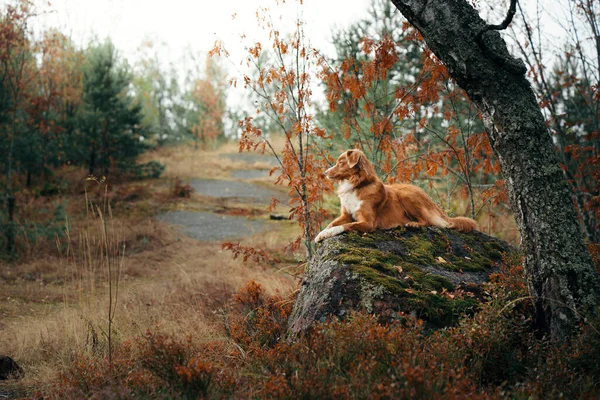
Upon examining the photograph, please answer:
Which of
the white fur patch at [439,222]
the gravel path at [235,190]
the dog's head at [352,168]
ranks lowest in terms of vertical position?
the gravel path at [235,190]

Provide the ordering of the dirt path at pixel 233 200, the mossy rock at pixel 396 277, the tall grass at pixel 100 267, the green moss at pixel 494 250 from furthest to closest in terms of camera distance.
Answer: the dirt path at pixel 233 200 < the green moss at pixel 494 250 < the tall grass at pixel 100 267 < the mossy rock at pixel 396 277

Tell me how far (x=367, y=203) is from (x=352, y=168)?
42 cm

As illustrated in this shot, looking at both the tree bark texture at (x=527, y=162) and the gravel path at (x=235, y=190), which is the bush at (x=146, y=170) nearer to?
the gravel path at (x=235, y=190)

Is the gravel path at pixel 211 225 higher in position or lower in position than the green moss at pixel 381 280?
lower

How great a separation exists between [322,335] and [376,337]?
0.40 m

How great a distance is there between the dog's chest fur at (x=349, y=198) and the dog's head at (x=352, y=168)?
0.09m

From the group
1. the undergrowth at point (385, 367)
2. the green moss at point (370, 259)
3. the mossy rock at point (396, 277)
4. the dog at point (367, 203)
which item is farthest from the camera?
the dog at point (367, 203)

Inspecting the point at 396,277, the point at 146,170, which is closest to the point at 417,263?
the point at 396,277

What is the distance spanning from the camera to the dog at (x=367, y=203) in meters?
5.21

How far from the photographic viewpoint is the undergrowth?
9.66 ft

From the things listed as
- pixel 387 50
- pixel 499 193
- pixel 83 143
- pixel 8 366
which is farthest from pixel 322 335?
pixel 83 143

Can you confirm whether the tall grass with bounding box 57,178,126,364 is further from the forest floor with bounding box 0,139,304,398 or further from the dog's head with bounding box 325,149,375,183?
the dog's head with bounding box 325,149,375,183

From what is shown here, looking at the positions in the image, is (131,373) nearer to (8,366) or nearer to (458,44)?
(8,366)

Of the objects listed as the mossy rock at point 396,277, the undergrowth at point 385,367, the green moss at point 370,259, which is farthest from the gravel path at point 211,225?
the undergrowth at point 385,367
